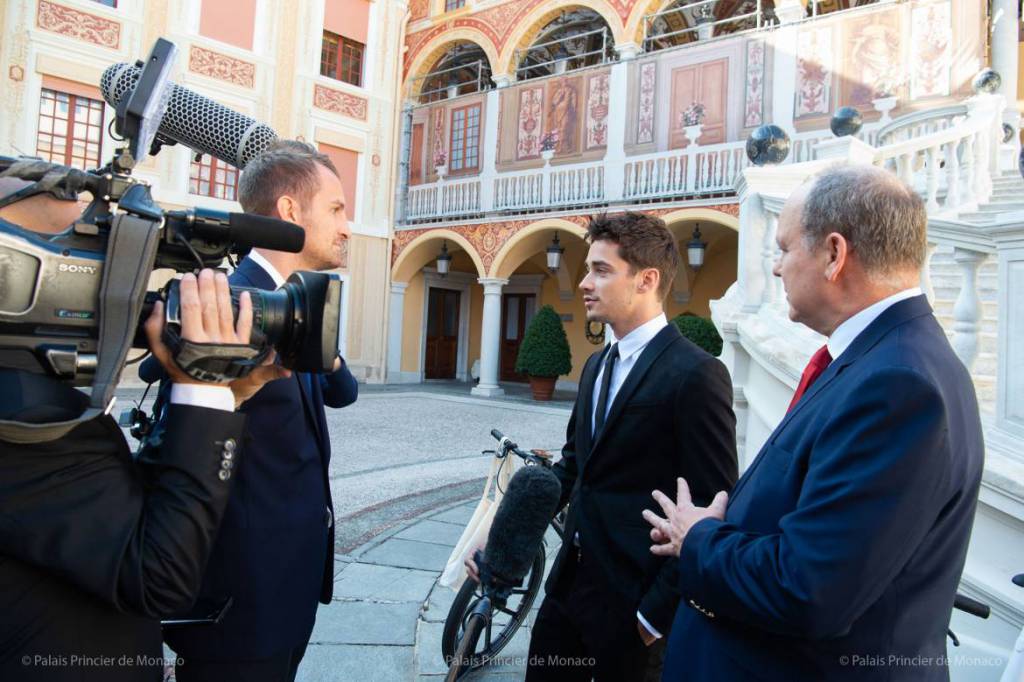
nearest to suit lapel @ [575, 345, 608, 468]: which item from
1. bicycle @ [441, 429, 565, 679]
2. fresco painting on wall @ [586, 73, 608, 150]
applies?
bicycle @ [441, 429, 565, 679]

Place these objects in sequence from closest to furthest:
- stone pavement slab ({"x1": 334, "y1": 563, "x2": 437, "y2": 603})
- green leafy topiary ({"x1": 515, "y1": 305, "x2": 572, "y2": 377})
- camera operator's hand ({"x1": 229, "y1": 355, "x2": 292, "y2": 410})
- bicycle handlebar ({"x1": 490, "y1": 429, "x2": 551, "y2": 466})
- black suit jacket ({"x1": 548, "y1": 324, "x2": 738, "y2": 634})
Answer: camera operator's hand ({"x1": 229, "y1": 355, "x2": 292, "y2": 410}) → black suit jacket ({"x1": 548, "y1": 324, "x2": 738, "y2": 634}) → bicycle handlebar ({"x1": 490, "y1": 429, "x2": 551, "y2": 466}) → stone pavement slab ({"x1": 334, "y1": 563, "x2": 437, "y2": 603}) → green leafy topiary ({"x1": 515, "y1": 305, "x2": 572, "y2": 377})

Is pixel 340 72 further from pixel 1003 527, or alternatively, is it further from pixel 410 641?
pixel 1003 527

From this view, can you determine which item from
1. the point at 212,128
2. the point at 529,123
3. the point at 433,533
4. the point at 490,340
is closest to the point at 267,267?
the point at 212,128

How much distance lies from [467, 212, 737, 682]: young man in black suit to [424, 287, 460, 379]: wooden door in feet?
52.1

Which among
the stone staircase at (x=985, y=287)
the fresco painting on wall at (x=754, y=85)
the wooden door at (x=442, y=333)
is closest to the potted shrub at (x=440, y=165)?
the wooden door at (x=442, y=333)

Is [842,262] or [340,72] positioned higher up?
[340,72]

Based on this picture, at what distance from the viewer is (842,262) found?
1.11 m

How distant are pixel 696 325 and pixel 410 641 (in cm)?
868

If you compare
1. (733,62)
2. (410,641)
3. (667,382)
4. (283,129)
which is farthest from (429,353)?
(667,382)

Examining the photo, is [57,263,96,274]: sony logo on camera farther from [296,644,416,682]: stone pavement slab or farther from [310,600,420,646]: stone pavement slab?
[310,600,420,646]: stone pavement slab

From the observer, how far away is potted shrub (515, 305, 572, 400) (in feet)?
44.5

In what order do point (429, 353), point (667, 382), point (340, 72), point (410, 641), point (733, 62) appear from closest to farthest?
1. point (667, 382)
2. point (410, 641)
3. point (733, 62)
4. point (340, 72)
5. point (429, 353)

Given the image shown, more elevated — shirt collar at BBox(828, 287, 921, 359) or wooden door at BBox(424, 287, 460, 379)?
wooden door at BBox(424, 287, 460, 379)

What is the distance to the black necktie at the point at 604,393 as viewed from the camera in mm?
1888
